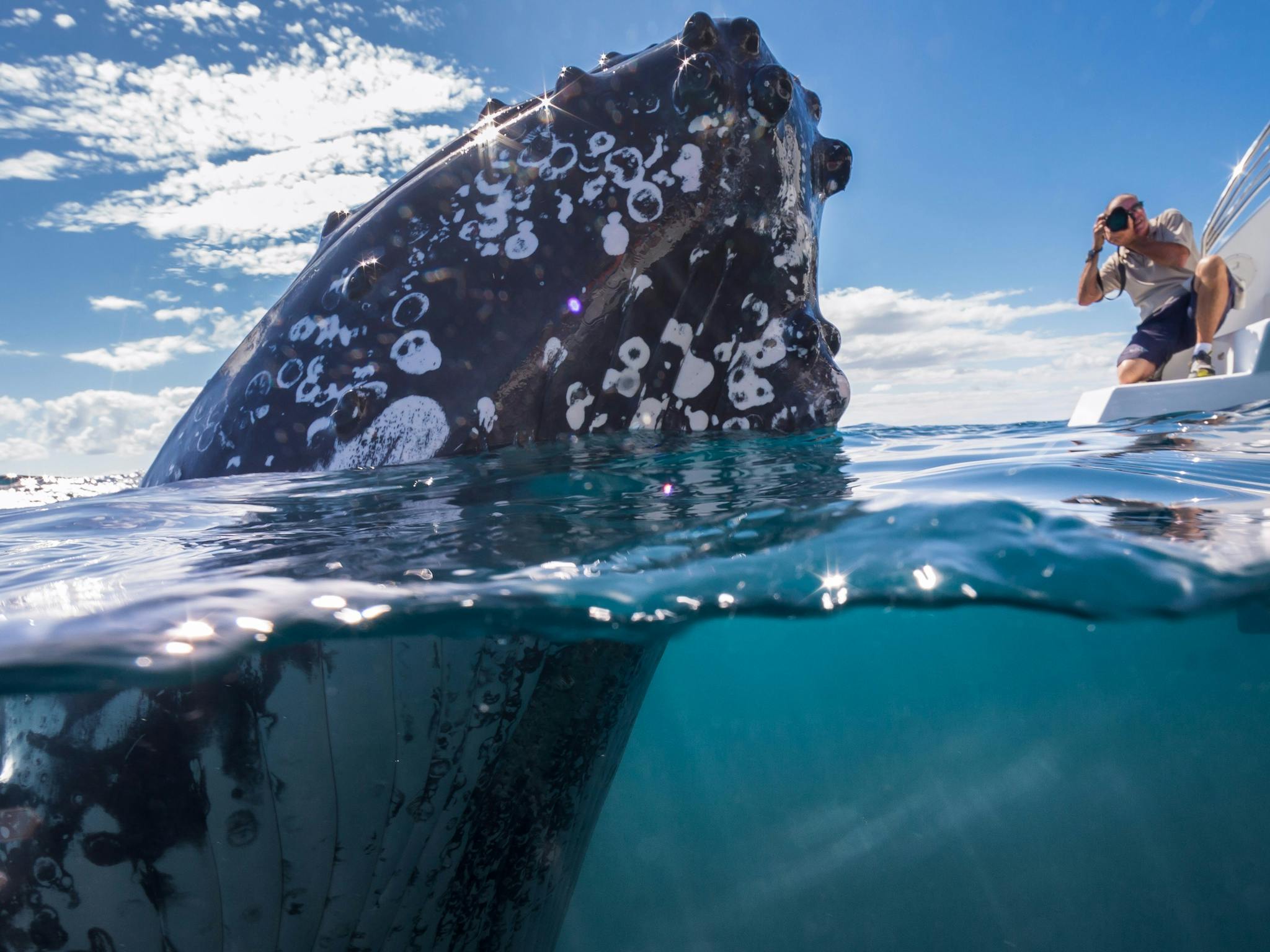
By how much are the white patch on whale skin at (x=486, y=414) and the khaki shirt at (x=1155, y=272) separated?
6837 mm

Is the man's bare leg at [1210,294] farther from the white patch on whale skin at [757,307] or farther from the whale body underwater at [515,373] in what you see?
the white patch on whale skin at [757,307]

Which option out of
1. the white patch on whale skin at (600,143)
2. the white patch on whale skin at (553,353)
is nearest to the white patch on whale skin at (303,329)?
the white patch on whale skin at (553,353)

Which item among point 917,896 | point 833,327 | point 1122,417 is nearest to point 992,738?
point 917,896

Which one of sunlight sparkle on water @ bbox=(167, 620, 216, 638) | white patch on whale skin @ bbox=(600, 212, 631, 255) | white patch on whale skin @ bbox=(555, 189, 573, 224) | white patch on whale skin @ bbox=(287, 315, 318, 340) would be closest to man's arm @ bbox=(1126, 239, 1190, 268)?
white patch on whale skin @ bbox=(600, 212, 631, 255)

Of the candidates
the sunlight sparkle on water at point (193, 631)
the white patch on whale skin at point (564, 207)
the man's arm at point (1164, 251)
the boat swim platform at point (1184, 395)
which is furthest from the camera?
the man's arm at point (1164, 251)

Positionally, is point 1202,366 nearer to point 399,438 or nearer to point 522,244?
point 522,244

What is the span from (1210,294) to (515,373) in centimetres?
675

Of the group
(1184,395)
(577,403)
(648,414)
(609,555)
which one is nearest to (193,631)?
(609,555)

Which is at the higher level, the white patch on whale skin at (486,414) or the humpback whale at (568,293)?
the humpback whale at (568,293)

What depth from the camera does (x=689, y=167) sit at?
343cm

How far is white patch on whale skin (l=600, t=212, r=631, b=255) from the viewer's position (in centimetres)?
338

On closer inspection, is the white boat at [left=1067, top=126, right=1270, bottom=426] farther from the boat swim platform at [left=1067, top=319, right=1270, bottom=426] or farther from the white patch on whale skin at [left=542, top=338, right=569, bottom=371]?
the white patch on whale skin at [left=542, top=338, right=569, bottom=371]

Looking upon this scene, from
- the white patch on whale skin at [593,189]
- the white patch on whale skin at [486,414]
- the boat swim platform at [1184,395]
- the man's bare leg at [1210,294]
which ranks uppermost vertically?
the white patch on whale skin at [593,189]

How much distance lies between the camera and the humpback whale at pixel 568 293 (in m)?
3.33
